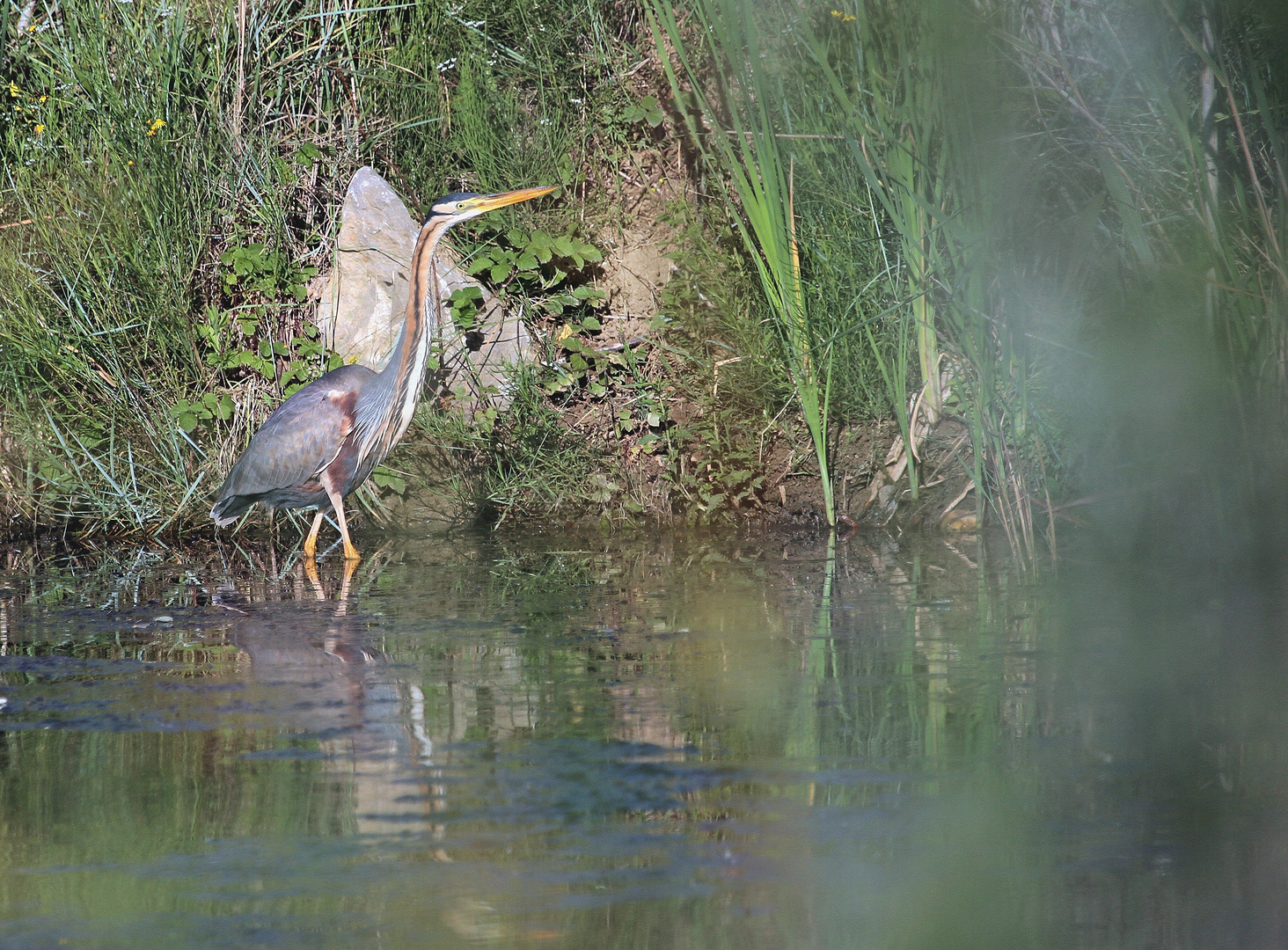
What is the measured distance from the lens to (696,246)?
6.61 meters

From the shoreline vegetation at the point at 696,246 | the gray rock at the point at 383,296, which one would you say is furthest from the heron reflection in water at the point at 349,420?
the gray rock at the point at 383,296

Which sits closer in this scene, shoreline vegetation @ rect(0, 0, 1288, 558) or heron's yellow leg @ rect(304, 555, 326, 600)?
shoreline vegetation @ rect(0, 0, 1288, 558)

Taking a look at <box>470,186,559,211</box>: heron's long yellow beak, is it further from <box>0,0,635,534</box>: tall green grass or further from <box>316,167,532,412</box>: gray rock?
<box>0,0,635,534</box>: tall green grass

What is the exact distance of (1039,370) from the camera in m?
5.11

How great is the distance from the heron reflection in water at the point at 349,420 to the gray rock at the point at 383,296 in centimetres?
95

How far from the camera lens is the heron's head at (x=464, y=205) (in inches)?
227

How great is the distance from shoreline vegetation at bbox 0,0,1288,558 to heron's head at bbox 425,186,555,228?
95cm

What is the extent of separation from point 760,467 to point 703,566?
1.08 metres

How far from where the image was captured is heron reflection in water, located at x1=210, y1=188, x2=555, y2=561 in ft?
18.8

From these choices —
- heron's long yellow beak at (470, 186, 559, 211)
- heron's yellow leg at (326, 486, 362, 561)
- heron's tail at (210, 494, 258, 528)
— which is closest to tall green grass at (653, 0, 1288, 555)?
heron's long yellow beak at (470, 186, 559, 211)

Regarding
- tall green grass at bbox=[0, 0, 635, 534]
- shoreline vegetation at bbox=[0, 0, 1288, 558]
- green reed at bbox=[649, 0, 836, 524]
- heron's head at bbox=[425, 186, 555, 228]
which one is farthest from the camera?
tall green grass at bbox=[0, 0, 635, 534]

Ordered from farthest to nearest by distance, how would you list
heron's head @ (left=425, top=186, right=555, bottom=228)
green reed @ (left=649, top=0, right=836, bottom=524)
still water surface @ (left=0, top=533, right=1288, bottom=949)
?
heron's head @ (left=425, top=186, right=555, bottom=228) → green reed @ (left=649, top=0, right=836, bottom=524) → still water surface @ (left=0, top=533, right=1288, bottom=949)

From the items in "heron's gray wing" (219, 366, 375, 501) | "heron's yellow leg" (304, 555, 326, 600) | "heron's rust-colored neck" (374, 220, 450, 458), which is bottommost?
"heron's yellow leg" (304, 555, 326, 600)

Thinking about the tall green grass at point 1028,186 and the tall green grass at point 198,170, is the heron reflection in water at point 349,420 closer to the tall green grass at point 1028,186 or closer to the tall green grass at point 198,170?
the tall green grass at point 198,170
